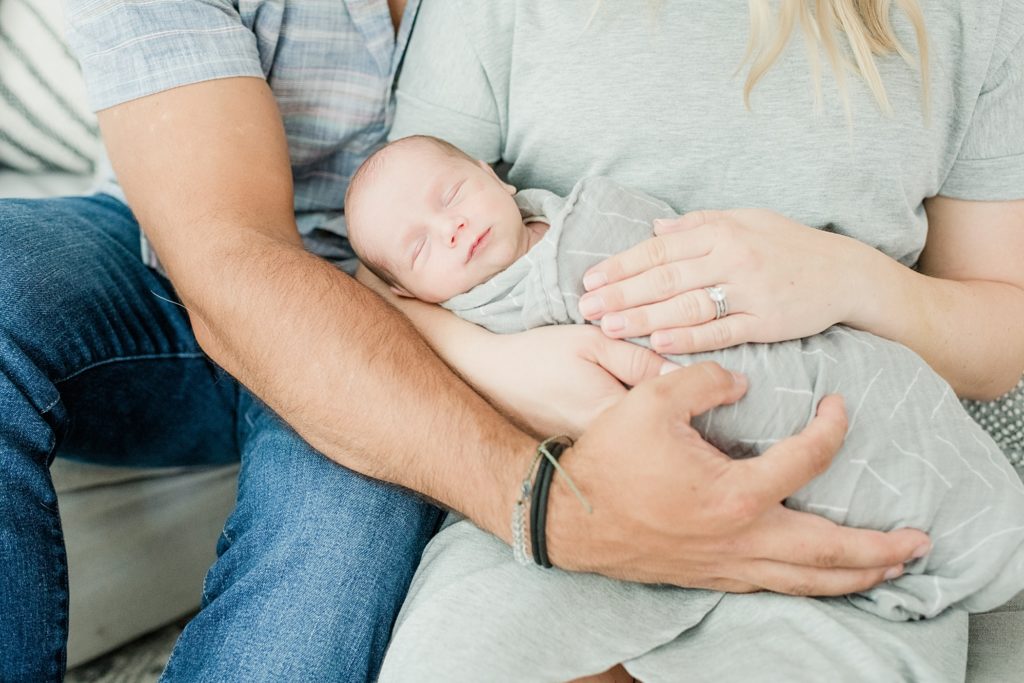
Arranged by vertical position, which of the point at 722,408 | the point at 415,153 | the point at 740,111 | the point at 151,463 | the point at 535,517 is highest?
the point at 740,111

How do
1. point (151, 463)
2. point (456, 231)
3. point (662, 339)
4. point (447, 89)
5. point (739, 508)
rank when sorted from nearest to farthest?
point (739, 508)
point (662, 339)
point (456, 231)
point (447, 89)
point (151, 463)

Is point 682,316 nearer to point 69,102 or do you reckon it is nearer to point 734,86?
point 734,86

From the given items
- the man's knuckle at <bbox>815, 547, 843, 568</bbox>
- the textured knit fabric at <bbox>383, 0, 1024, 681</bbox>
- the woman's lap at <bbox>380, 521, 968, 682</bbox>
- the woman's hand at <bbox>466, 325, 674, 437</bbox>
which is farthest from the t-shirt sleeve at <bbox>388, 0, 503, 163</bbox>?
the man's knuckle at <bbox>815, 547, 843, 568</bbox>

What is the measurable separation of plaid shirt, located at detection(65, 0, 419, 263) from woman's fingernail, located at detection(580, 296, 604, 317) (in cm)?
50

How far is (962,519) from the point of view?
0.87m

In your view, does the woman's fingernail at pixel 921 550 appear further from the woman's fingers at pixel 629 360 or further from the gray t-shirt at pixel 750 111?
the gray t-shirt at pixel 750 111

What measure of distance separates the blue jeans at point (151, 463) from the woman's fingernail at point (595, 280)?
303 mm

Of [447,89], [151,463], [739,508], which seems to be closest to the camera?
[739,508]

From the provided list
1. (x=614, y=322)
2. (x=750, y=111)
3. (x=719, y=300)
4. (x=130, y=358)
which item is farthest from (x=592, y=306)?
(x=130, y=358)

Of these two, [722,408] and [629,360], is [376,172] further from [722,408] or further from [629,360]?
[722,408]

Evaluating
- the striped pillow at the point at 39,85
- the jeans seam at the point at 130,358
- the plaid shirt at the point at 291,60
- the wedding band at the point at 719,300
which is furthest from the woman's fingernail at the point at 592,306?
the striped pillow at the point at 39,85

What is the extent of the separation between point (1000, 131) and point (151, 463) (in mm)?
1333

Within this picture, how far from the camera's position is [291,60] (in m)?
1.25

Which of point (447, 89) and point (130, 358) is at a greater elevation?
point (447, 89)
